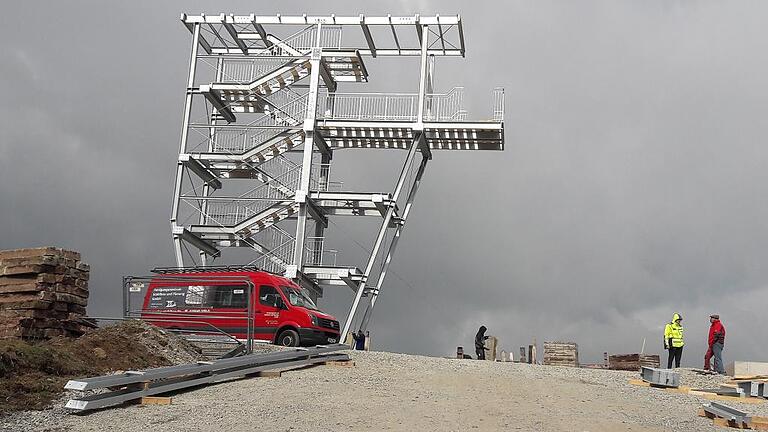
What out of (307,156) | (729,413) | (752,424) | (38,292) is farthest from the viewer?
(307,156)

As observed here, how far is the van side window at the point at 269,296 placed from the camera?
28.5 metres

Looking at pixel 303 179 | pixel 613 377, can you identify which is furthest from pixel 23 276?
pixel 303 179

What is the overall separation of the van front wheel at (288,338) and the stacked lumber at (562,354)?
39.2ft

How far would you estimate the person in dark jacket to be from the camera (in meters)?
33.0

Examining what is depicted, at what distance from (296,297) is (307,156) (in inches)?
498

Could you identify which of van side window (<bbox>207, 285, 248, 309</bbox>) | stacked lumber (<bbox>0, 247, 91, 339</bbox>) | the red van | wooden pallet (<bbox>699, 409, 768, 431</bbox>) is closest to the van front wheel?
the red van

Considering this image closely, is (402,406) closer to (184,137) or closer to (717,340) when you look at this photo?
(717,340)

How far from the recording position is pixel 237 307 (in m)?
28.5

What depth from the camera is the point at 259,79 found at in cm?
4184

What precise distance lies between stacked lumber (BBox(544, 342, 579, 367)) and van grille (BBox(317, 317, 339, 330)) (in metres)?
9.64

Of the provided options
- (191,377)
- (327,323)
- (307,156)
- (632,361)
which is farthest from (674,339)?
(307,156)

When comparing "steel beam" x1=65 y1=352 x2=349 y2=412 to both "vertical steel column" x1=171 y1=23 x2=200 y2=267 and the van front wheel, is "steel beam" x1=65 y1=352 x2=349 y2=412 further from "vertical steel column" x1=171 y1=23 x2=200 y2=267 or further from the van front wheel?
"vertical steel column" x1=171 y1=23 x2=200 y2=267

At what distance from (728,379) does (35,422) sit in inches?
708

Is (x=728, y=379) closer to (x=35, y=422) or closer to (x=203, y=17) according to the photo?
(x=35, y=422)
